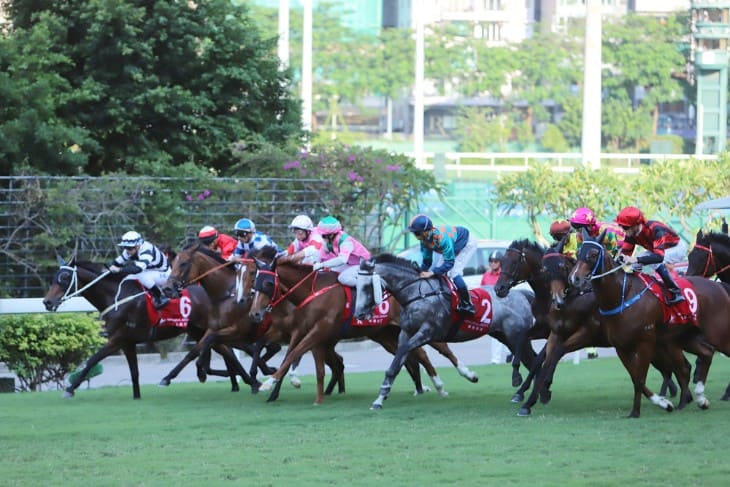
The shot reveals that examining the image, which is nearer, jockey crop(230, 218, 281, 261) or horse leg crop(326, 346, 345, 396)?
horse leg crop(326, 346, 345, 396)

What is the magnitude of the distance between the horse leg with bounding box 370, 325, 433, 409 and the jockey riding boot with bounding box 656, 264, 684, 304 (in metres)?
2.53

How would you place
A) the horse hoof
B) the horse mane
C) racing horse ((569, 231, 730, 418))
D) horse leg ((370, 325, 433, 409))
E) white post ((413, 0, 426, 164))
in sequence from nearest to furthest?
racing horse ((569, 231, 730, 418)) < horse leg ((370, 325, 433, 409)) < the horse hoof < the horse mane < white post ((413, 0, 426, 164))

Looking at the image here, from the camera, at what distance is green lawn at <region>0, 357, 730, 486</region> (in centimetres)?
1048

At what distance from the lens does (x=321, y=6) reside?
81938mm

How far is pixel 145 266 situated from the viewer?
55.3 feet

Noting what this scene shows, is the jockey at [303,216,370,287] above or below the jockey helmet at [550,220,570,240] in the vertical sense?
below

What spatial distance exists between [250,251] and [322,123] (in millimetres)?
67580

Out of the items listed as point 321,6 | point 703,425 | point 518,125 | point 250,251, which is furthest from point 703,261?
point 321,6

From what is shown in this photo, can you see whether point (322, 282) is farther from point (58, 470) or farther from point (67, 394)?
point (58, 470)

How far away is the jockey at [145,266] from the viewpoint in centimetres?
1680

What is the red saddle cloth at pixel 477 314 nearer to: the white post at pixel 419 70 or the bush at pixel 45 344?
the bush at pixel 45 344

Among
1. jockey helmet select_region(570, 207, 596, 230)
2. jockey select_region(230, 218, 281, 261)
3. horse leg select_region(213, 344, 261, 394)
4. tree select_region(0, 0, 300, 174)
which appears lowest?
horse leg select_region(213, 344, 261, 394)

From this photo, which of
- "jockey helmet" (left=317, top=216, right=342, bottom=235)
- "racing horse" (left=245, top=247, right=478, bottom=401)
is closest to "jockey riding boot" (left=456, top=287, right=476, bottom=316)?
"racing horse" (left=245, top=247, right=478, bottom=401)

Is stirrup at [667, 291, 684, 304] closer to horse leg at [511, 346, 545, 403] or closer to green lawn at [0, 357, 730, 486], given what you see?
green lawn at [0, 357, 730, 486]
